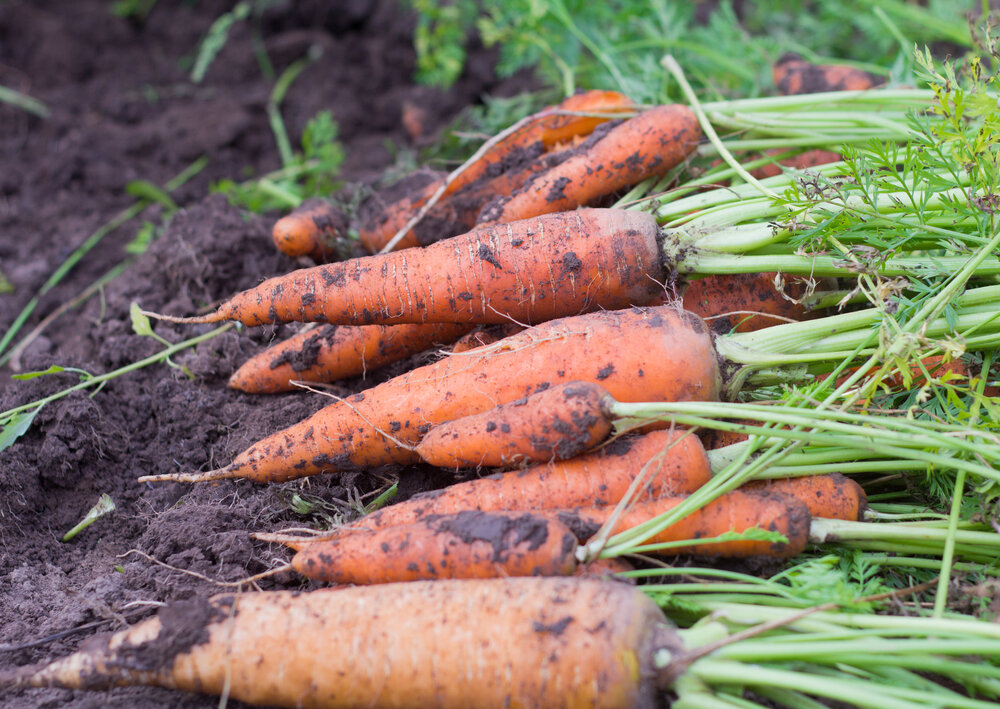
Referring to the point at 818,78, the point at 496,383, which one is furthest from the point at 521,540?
the point at 818,78

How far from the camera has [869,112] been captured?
274 centimetres

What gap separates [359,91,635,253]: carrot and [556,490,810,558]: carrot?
1.39m

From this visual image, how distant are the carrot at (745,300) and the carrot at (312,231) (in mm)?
1445

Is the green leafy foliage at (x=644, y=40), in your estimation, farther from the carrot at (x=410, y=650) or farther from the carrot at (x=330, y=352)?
the carrot at (x=410, y=650)

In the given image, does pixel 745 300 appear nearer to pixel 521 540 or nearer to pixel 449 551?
pixel 521 540

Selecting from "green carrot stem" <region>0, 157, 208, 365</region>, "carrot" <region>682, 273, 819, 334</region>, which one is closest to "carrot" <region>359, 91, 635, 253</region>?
"carrot" <region>682, 273, 819, 334</region>

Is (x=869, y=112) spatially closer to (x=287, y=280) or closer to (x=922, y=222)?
(x=922, y=222)

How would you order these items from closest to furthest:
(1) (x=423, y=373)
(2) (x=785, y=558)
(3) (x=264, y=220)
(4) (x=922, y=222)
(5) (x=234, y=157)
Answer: (2) (x=785, y=558) → (4) (x=922, y=222) → (1) (x=423, y=373) → (3) (x=264, y=220) → (5) (x=234, y=157)

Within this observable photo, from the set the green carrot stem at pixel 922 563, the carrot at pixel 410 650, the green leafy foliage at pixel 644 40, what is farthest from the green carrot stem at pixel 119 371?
the green carrot stem at pixel 922 563

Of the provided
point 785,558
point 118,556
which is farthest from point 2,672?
point 785,558

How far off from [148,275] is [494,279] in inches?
65.5

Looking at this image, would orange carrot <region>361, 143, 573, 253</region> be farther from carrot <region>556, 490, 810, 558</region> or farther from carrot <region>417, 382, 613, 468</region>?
carrot <region>556, 490, 810, 558</region>

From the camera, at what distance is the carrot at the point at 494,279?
2.17 meters

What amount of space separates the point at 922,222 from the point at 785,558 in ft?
3.39
